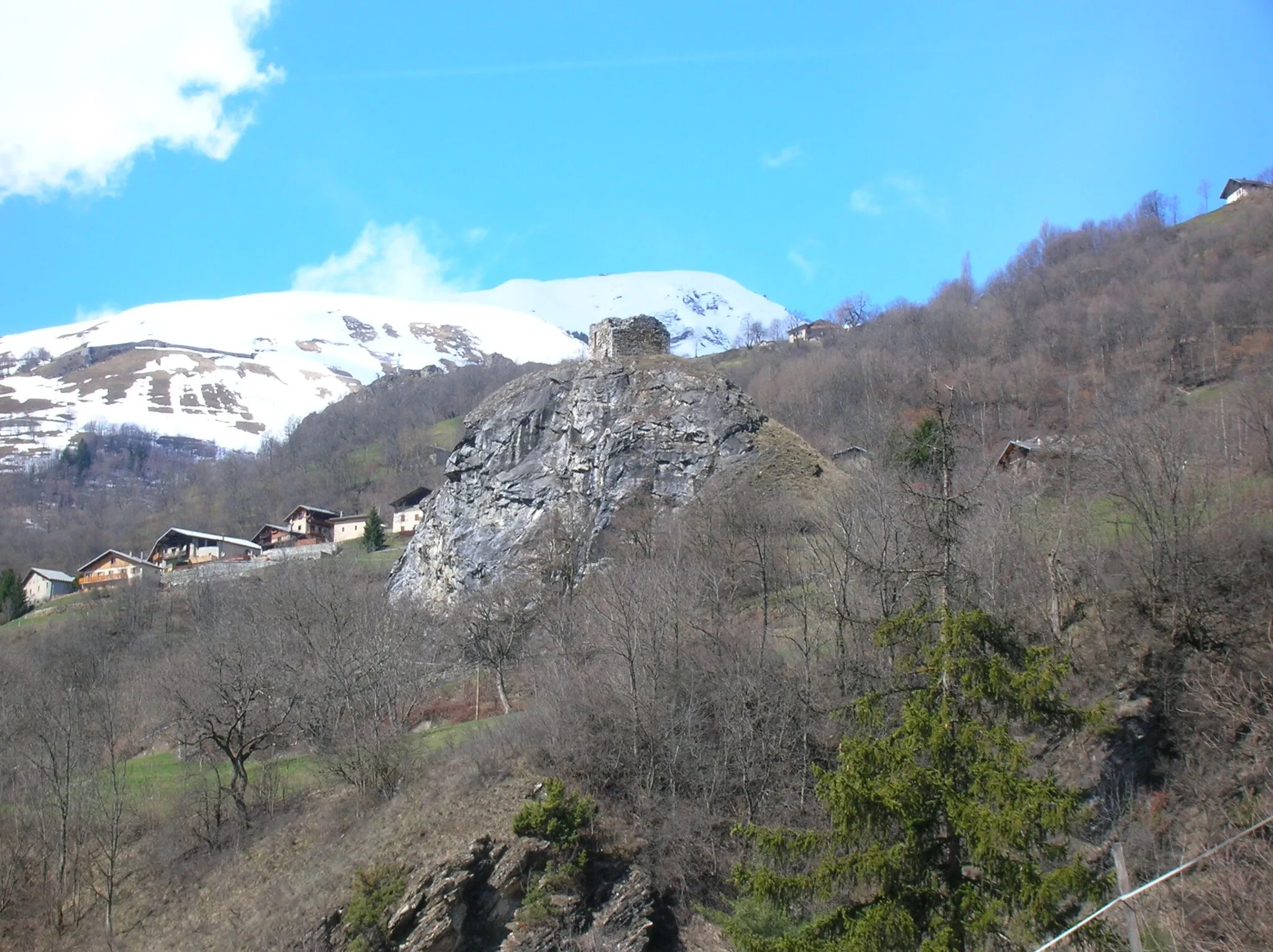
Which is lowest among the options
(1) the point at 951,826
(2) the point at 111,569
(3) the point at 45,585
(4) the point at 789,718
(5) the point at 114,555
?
(4) the point at 789,718

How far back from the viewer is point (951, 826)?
10.7 metres

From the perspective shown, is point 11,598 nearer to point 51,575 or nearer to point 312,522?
point 51,575

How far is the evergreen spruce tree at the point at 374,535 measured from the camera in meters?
81.9

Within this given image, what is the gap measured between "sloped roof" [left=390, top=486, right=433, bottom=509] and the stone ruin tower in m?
43.7

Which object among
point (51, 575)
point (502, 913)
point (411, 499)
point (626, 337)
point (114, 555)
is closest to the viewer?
point (502, 913)

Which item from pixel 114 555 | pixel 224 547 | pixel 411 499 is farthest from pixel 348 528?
pixel 114 555

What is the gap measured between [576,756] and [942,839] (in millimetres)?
15988

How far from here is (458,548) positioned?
50.2m

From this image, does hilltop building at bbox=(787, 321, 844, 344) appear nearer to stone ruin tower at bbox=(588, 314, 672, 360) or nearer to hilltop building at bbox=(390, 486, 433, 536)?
hilltop building at bbox=(390, 486, 433, 536)

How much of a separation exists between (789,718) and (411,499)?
72.9 m

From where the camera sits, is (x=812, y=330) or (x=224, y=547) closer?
(x=224, y=547)

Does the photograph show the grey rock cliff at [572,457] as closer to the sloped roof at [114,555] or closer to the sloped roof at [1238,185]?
the sloped roof at [114,555]

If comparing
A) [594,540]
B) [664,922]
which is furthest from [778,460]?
[664,922]

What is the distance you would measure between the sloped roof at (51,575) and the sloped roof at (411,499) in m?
28.5
